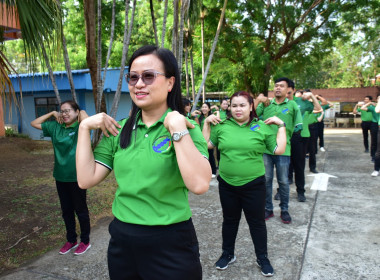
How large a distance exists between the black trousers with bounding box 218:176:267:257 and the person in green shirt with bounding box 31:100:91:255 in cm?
159

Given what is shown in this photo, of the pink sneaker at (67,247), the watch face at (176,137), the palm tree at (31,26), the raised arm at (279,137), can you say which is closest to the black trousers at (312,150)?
the raised arm at (279,137)

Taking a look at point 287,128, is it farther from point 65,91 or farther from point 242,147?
point 65,91

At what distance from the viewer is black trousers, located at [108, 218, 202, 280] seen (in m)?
1.51

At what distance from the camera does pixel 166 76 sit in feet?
5.13

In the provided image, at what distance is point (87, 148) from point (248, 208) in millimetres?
1836

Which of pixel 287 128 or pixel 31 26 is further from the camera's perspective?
pixel 287 128

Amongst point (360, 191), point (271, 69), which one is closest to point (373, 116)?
point (360, 191)

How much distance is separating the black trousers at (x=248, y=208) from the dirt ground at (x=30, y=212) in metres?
2.17

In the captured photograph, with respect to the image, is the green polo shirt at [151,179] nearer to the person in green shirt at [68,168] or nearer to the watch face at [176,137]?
the watch face at [176,137]

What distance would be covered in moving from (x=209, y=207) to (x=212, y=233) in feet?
3.50

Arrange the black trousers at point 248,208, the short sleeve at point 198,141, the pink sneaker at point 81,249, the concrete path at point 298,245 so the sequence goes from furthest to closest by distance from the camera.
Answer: the pink sneaker at point 81,249 < the concrete path at point 298,245 < the black trousers at point 248,208 < the short sleeve at point 198,141

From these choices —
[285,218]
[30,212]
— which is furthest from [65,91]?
[285,218]

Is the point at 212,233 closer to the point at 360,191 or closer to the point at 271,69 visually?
the point at 360,191

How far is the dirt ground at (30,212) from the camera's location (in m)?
3.70
